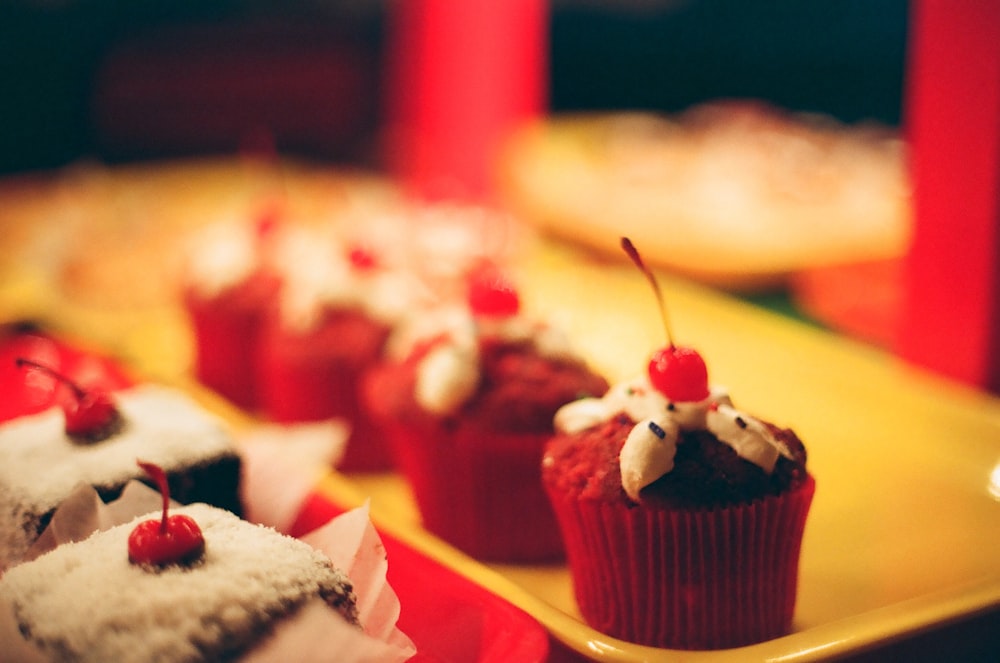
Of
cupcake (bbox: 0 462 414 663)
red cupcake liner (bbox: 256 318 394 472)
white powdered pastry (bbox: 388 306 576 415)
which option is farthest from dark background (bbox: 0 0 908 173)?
cupcake (bbox: 0 462 414 663)

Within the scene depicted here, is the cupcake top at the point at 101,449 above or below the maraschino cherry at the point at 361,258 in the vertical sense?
below

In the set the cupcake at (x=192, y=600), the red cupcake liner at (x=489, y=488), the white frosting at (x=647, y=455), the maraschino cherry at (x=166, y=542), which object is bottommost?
the red cupcake liner at (x=489, y=488)

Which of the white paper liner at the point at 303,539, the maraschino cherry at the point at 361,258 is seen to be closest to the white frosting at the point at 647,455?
the white paper liner at the point at 303,539

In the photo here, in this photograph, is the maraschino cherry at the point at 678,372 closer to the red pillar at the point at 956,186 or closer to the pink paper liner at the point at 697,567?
the pink paper liner at the point at 697,567

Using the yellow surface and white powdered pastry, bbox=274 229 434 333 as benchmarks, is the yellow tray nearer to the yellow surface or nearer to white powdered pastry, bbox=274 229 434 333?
the yellow surface

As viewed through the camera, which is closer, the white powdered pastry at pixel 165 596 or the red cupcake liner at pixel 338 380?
the white powdered pastry at pixel 165 596

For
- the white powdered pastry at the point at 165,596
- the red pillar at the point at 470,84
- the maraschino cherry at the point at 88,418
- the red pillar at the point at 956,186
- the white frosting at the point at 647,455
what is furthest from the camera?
the red pillar at the point at 470,84

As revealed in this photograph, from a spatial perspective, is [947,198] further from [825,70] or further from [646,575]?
[825,70]

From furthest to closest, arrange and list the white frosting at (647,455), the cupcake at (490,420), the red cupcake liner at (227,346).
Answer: the red cupcake liner at (227,346) → the cupcake at (490,420) → the white frosting at (647,455)

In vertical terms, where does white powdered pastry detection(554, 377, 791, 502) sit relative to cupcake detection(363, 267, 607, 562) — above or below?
above
